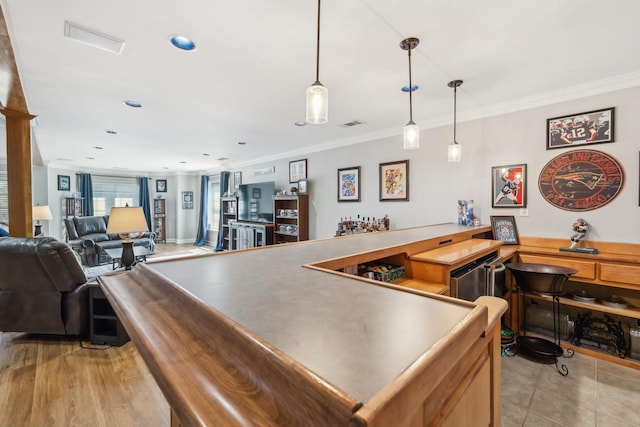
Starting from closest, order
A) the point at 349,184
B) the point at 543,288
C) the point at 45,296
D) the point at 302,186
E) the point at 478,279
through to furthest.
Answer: the point at 478,279, the point at 543,288, the point at 45,296, the point at 349,184, the point at 302,186

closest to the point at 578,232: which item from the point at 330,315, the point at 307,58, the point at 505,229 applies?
the point at 505,229

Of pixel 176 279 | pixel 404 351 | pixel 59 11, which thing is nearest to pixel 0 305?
pixel 59 11

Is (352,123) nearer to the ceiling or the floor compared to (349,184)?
nearer to the ceiling

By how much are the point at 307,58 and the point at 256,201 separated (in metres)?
4.54

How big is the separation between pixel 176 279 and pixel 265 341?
627mm

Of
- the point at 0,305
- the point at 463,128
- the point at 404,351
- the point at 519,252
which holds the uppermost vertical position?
the point at 463,128

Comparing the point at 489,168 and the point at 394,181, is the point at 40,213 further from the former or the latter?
the point at 489,168

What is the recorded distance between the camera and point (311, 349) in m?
0.56

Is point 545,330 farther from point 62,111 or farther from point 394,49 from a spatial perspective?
point 62,111

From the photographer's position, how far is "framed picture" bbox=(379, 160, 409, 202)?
4.13m

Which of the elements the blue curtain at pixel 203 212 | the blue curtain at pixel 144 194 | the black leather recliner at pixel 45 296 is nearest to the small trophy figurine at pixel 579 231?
the black leather recliner at pixel 45 296

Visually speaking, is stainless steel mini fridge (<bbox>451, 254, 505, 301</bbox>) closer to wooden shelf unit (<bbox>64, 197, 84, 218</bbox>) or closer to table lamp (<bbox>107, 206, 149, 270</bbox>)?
table lamp (<bbox>107, 206, 149, 270</bbox>)

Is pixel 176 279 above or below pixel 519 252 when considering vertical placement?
above

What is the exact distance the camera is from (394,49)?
2.12 meters
